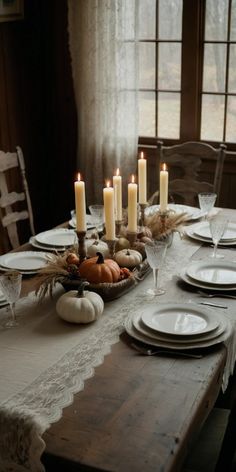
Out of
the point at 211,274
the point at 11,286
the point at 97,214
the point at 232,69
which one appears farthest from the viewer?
the point at 232,69

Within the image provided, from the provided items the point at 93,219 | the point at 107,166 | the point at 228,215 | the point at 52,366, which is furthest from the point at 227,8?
the point at 52,366

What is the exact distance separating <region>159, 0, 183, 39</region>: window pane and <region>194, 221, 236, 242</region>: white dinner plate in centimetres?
147

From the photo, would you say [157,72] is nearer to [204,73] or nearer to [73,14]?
[204,73]

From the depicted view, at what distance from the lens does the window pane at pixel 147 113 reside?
379cm

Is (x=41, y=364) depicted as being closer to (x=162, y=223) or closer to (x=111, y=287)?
(x=111, y=287)

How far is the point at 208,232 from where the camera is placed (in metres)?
2.48

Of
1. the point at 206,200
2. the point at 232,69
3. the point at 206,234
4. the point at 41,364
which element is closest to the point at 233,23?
the point at 232,69

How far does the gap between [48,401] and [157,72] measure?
2703mm

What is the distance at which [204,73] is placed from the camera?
361 centimetres

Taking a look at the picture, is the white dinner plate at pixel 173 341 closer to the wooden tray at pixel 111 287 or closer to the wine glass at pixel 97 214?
the wooden tray at pixel 111 287

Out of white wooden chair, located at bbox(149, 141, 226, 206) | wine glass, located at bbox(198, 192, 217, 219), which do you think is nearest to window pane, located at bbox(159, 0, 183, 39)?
white wooden chair, located at bbox(149, 141, 226, 206)

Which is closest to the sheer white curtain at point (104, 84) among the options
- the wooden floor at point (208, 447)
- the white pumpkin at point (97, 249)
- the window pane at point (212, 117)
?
the window pane at point (212, 117)

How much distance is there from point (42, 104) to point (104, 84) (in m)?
0.51

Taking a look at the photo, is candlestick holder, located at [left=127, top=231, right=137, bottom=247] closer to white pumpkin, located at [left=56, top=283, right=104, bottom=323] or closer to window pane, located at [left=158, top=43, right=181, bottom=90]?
white pumpkin, located at [left=56, top=283, right=104, bottom=323]
